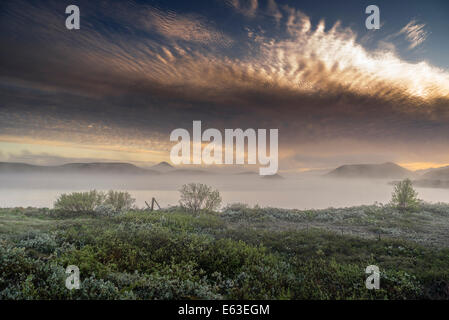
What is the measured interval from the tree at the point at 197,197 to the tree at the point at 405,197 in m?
26.8

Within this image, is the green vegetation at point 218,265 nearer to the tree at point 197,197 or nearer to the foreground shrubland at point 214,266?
the foreground shrubland at point 214,266

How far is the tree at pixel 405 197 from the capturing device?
31578 mm

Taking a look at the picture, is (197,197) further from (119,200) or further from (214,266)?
(214,266)

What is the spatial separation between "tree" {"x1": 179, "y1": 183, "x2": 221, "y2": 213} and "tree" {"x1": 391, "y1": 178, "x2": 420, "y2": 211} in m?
26.8

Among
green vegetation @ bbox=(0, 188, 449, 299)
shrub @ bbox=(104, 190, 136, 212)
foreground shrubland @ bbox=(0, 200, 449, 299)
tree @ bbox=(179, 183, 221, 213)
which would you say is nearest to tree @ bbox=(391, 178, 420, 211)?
green vegetation @ bbox=(0, 188, 449, 299)

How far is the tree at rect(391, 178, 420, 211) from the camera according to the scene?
1243 inches

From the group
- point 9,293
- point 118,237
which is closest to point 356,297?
point 9,293

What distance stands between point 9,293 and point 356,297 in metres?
12.0

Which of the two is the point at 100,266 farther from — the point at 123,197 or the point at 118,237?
the point at 123,197

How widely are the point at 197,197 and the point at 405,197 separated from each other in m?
29.5

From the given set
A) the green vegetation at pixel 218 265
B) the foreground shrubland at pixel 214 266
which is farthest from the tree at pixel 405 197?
the foreground shrubland at pixel 214 266

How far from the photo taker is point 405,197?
3200cm

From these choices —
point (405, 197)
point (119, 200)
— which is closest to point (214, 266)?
point (119, 200)

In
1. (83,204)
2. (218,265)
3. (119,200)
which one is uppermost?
(83,204)
